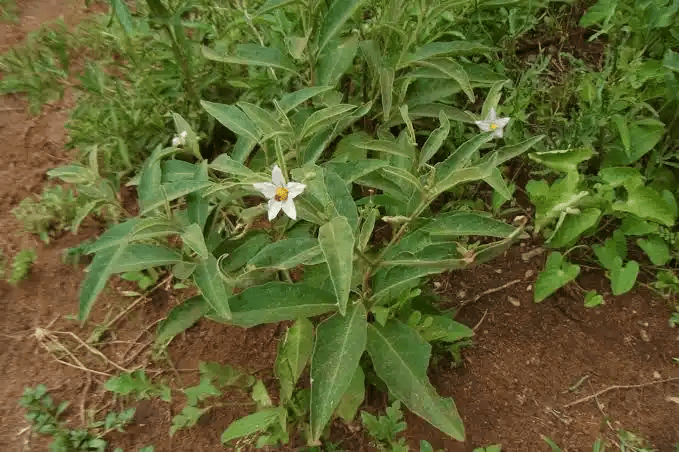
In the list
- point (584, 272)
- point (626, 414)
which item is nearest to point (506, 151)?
point (584, 272)

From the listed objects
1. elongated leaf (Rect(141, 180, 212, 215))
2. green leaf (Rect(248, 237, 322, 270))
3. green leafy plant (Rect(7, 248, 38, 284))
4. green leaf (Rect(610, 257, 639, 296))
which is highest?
elongated leaf (Rect(141, 180, 212, 215))

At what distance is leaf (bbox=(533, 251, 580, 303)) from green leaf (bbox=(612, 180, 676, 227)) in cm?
26

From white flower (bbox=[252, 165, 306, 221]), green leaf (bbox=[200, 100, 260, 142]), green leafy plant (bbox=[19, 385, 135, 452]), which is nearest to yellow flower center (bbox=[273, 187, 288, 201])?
white flower (bbox=[252, 165, 306, 221])

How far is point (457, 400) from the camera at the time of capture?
218cm

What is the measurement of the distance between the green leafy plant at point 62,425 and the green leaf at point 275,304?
65 centimetres

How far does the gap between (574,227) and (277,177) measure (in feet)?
3.96

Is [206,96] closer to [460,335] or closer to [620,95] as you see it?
[460,335]

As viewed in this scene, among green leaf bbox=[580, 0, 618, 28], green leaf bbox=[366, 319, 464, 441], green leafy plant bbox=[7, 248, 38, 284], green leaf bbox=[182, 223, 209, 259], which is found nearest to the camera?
green leaf bbox=[182, 223, 209, 259]

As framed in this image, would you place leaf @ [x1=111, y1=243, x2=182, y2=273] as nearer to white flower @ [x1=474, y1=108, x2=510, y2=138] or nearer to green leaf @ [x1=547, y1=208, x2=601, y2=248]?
white flower @ [x1=474, y1=108, x2=510, y2=138]

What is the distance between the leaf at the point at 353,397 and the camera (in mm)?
1979

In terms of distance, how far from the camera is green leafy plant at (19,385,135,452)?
7.02 ft

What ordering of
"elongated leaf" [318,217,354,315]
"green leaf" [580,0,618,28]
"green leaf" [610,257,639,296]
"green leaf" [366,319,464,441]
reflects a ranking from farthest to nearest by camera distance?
"green leaf" [580,0,618,28]
"green leaf" [610,257,639,296]
"green leaf" [366,319,464,441]
"elongated leaf" [318,217,354,315]

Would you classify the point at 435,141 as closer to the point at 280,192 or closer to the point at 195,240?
the point at 280,192

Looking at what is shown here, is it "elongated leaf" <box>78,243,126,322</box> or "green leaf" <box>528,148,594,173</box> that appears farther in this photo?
"green leaf" <box>528,148,594,173</box>
